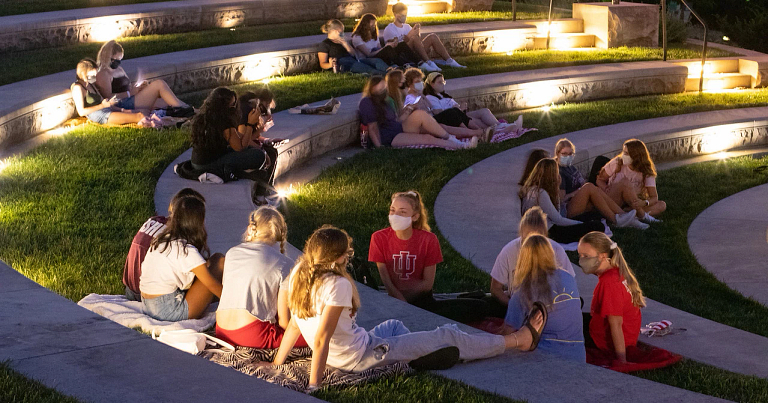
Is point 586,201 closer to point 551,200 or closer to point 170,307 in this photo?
point 551,200

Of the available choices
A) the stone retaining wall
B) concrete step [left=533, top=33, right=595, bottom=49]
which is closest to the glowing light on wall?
the stone retaining wall

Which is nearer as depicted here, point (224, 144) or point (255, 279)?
point (255, 279)

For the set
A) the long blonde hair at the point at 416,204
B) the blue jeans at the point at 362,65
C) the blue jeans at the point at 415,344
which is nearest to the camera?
the blue jeans at the point at 415,344

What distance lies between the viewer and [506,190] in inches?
391

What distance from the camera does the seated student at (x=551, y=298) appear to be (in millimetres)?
5945

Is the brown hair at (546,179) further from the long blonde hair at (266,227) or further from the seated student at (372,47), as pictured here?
the seated student at (372,47)

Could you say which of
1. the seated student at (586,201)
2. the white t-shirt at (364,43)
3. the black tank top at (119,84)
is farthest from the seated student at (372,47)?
the seated student at (586,201)

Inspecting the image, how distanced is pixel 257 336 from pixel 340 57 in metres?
10.1

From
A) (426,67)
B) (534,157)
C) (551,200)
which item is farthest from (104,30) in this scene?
(551,200)

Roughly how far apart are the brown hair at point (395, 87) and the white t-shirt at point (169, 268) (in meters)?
6.66

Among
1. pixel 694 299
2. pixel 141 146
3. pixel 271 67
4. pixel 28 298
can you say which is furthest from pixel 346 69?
pixel 28 298

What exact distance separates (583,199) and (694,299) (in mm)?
2119

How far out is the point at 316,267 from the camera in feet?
16.4

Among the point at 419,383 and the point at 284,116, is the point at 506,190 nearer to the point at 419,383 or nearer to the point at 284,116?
the point at 284,116
